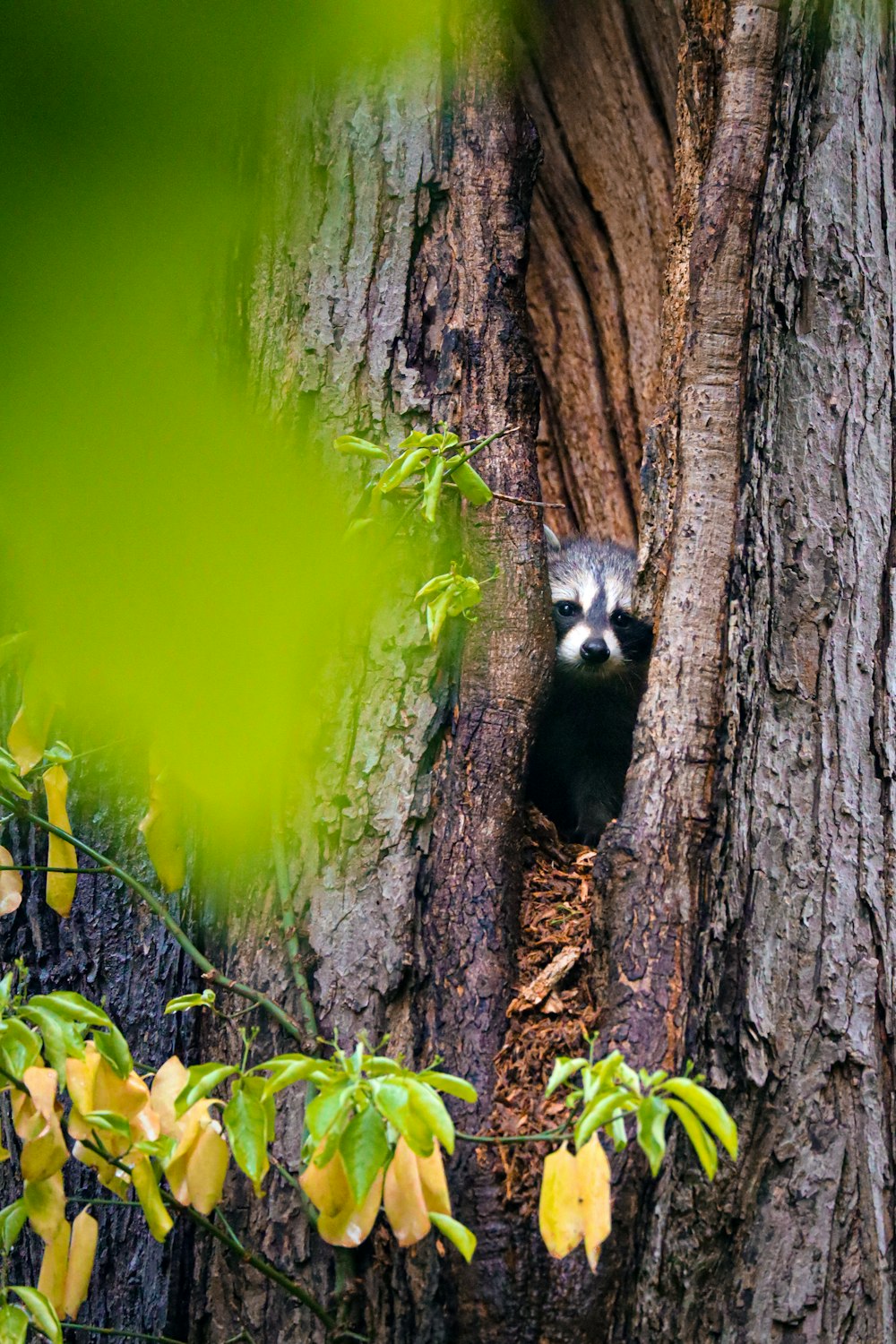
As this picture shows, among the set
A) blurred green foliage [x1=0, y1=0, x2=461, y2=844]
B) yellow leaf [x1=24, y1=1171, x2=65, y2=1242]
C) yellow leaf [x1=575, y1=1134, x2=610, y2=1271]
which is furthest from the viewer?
yellow leaf [x1=24, y1=1171, x2=65, y2=1242]

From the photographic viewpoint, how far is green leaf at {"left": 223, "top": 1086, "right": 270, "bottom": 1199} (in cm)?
146

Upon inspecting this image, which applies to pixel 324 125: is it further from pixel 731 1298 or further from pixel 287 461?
pixel 731 1298

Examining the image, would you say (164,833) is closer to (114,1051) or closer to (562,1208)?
(114,1051)

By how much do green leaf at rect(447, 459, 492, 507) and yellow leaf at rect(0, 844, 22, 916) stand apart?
0.97 m

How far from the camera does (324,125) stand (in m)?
2.28

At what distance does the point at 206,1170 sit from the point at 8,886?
2.09 feet

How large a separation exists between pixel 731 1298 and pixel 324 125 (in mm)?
2212

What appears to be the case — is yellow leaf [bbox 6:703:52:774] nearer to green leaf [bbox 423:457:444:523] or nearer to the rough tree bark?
the rough tree bark

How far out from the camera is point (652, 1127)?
1347mm

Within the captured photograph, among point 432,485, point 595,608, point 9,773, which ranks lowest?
point 9,773

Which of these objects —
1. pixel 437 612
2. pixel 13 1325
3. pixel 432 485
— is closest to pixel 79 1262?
pixel 13 1325

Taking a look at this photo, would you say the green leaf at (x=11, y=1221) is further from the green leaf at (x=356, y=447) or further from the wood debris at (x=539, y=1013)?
the green leaf at (x=356, y=447)

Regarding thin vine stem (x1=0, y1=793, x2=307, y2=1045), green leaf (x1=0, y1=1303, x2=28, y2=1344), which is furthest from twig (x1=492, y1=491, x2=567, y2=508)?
green leaf (x1=0, y1=1303, x2=28, y2=1344)

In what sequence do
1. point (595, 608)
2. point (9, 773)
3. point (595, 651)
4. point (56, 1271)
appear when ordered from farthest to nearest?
point (595, 608) < point (595, 651) < point (9, 773) < point (56, 1271)
